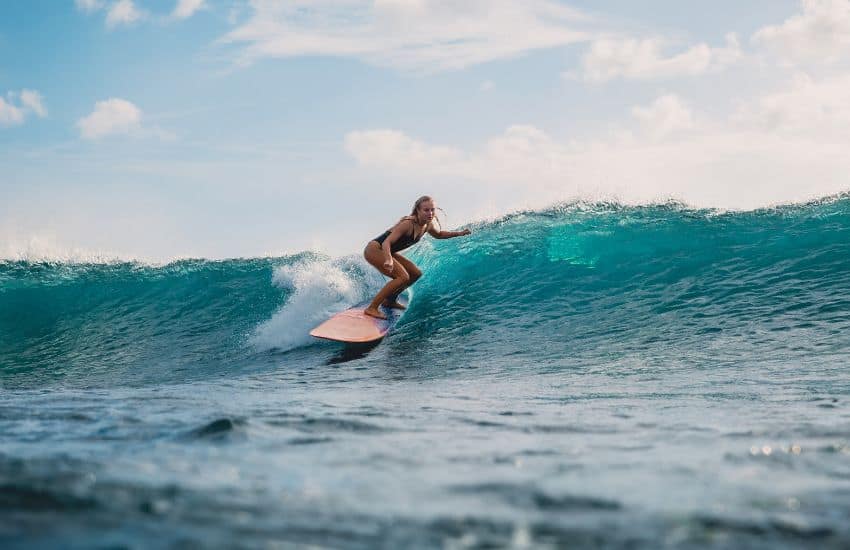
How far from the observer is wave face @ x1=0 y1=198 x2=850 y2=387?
28.6 feet

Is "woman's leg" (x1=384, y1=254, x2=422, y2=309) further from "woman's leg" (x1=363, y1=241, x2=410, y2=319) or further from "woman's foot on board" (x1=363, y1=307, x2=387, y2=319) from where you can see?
"woman's foot on board" (x1=363, y1=307, x2=387, y2=319)

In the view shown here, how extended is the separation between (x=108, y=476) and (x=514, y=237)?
1117 centimetres

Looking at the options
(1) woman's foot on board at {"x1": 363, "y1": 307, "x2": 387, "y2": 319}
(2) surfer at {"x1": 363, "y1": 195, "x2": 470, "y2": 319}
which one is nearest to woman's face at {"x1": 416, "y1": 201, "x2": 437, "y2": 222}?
(2) surfer at {"x1": 363, "y1": 195, "x2": 470, "y2": 319}

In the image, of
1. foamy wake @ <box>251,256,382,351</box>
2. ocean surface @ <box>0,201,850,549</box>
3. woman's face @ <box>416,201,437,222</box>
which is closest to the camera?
ocean surface @ <box>0,201,850,549</box>

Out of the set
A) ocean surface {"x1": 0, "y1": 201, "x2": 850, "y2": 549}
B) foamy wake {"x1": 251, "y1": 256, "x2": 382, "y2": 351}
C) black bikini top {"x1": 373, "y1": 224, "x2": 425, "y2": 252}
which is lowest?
ocean surface {"x1": 0, "y1": 201, "x2": 850, "y2": 549}

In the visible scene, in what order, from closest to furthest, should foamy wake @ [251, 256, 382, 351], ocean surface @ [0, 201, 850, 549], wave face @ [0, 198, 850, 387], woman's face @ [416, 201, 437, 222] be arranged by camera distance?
A: ocean surface @ [0, 201, 850, 549] → wave face @ [0, 198, 850, 387] → woman's face @ [416, 201, 437, 222] → foamy wake @ [251, 256, 382, 351]

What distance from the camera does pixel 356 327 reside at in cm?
994

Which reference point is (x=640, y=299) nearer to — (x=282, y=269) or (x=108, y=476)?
(x=282, y=269)

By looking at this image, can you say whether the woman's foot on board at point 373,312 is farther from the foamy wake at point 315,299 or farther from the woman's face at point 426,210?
the woman's face at point 426,210

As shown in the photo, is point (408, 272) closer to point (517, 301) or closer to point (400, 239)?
point (400, 239)

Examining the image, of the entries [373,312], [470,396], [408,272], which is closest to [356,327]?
[373,312]

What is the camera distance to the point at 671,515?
8.12 ft

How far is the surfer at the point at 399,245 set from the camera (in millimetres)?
9602

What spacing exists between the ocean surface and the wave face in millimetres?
55
